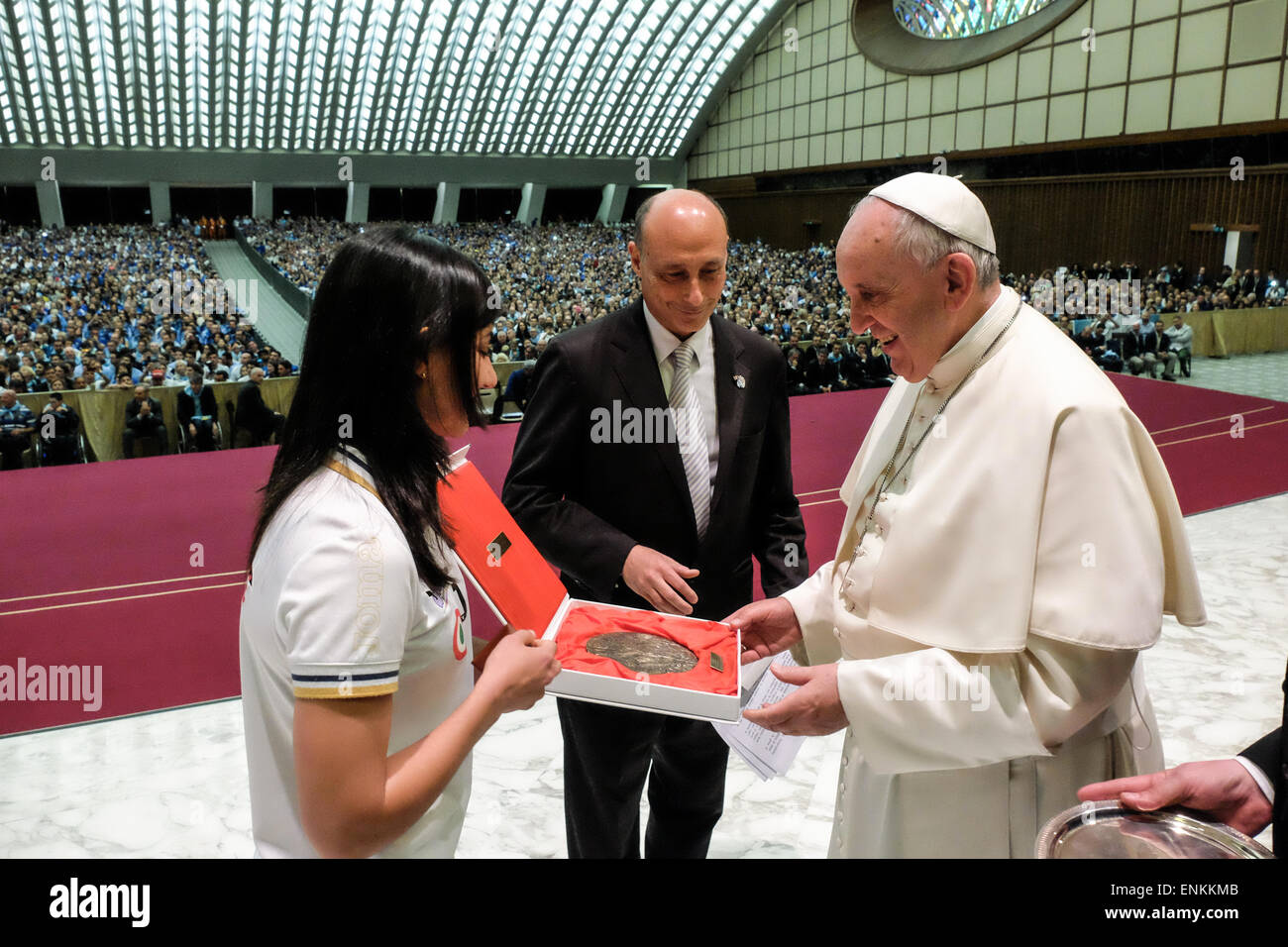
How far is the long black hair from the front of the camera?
1.36 meters

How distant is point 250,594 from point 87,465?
985 centimetres

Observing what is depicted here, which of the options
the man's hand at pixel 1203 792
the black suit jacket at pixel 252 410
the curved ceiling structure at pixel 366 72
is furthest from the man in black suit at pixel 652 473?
the curved ceiling structure at pixel 366 72

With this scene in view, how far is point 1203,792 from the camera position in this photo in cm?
139

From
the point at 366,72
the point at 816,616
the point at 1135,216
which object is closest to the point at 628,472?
the point at 816,616

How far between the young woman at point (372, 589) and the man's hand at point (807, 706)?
46cm

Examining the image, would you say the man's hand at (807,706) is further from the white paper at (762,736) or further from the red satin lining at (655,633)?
the white paper at (762,736)

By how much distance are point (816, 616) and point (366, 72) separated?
45148 mm

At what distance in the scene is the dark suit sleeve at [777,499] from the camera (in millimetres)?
2773

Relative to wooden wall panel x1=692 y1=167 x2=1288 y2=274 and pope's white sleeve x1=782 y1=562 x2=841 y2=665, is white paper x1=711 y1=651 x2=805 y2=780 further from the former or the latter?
wooden wall panel x1=692 y1=167 x2=1288 y2=274

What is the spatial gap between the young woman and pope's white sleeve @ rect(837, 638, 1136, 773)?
63cm

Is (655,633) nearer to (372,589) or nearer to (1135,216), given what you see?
(372,589)

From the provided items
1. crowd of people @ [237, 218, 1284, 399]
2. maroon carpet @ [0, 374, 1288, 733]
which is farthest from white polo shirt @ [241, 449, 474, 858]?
maroon carpet @ [0, 374, 1288, 733]
